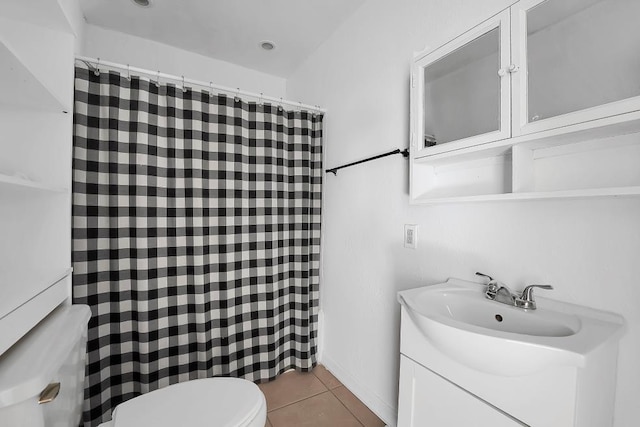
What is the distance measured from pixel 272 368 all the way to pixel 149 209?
1261 millimetres

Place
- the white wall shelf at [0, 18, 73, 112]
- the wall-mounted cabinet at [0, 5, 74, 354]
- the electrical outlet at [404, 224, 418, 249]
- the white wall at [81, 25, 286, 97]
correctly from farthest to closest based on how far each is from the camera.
→ the white wall at [81, 25, 286, 97] → the electrical outlet at [404, 224, 418, 249] → the wall-mounted cabinet at [0, 5, 74, 354] → the white wall shelf at [0, 18, 73, 112]

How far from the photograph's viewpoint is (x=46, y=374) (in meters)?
0.68

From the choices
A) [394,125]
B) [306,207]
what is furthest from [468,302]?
[306,207]

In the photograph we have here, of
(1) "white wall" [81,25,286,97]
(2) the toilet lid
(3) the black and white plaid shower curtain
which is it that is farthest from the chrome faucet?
(1) "white wall" [81,25,286,97]

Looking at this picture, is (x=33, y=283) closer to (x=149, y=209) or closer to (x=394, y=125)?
(x=149, y=209)

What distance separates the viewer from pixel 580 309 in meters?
0.87

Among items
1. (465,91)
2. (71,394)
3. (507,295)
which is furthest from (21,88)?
(507,295)

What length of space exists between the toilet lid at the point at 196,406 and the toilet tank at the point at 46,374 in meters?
0.18

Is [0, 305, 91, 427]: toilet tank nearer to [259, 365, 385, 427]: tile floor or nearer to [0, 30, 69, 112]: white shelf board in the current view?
[0, 30, 69, 112]: white shelf board

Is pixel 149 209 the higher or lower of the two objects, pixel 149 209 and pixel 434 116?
the lower

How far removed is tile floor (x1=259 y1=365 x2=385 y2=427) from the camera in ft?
4.95

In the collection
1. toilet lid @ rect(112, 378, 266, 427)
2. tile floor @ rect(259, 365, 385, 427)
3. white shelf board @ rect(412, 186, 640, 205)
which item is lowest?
tile floor @ rect(259, 365, 385, 427)

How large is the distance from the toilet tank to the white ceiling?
1755mm

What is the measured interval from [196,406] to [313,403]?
34.7 inches
